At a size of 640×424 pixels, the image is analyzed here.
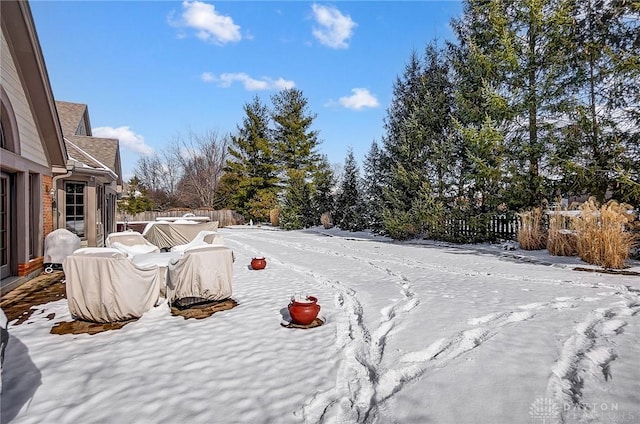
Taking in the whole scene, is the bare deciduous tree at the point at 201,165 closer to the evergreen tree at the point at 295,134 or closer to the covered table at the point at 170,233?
the evergreen tree at the point at 295,134

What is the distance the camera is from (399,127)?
47.2 feet

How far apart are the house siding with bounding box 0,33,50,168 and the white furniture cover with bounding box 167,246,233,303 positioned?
3.72 m

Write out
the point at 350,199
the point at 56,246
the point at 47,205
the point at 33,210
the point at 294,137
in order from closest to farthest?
1. the point at 33,210
2. the point at 56,246
3. the point at 47,205
4. the point at 350,199
5. the point at 294,137

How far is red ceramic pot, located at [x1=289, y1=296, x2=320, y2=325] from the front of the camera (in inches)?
151

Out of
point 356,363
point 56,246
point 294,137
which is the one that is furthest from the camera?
point 294,137

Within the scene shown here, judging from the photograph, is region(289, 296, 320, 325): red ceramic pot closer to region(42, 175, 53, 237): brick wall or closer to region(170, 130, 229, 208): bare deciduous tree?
region(42, 175, 53, 237): brick wall

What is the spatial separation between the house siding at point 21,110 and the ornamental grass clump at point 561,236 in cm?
1103

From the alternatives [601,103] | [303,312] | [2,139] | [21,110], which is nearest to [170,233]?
[21,110]

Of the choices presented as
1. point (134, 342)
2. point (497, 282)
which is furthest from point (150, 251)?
point (497, 282)

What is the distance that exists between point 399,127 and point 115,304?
41.5 feet

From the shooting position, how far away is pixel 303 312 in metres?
3.83

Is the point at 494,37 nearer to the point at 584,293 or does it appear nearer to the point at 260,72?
the point at 584,293

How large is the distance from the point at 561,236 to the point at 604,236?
4.27 ft

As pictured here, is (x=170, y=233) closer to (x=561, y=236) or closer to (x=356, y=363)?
(x=356, y=363)
